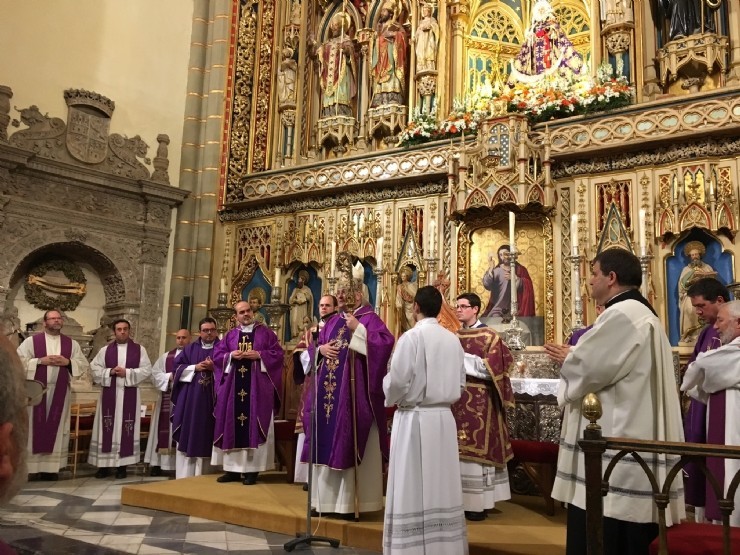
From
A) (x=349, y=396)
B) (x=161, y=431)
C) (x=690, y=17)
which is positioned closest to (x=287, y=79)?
(x=690, y=17)

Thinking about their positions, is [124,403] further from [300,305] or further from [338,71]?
[338,71]

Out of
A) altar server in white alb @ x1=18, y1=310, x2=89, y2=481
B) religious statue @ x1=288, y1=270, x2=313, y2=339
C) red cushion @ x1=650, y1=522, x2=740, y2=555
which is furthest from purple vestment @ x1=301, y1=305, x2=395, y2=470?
religious statue @ x1=288, y1=270, x2=313, y2=339

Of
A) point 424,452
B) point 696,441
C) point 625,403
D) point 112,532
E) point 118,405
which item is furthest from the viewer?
point 118,405

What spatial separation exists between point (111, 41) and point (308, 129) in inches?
151

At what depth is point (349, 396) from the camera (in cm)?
567

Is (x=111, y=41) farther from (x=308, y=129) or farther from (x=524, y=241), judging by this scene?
(x=524, y=241)

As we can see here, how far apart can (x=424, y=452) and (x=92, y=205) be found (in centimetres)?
903

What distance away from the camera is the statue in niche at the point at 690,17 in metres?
9.46

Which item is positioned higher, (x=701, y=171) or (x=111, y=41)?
(x=111, y=41)

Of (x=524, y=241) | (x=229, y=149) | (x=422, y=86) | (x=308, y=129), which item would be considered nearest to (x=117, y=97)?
(x=229, y=149)

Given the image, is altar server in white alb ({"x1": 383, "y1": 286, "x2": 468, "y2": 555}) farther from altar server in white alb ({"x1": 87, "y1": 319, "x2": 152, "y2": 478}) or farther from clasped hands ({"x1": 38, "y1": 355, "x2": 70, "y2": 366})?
altar server in white alb ({"x1": 87, "y1": 319, "x2": 152, "y2": 478})

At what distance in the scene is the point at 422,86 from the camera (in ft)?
38.1

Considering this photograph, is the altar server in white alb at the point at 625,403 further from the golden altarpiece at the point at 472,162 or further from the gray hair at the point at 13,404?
the golden altarpiece at the point at 472,162

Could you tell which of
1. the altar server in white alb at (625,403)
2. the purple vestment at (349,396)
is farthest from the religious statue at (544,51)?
the altar server in white alb at (625,403)
